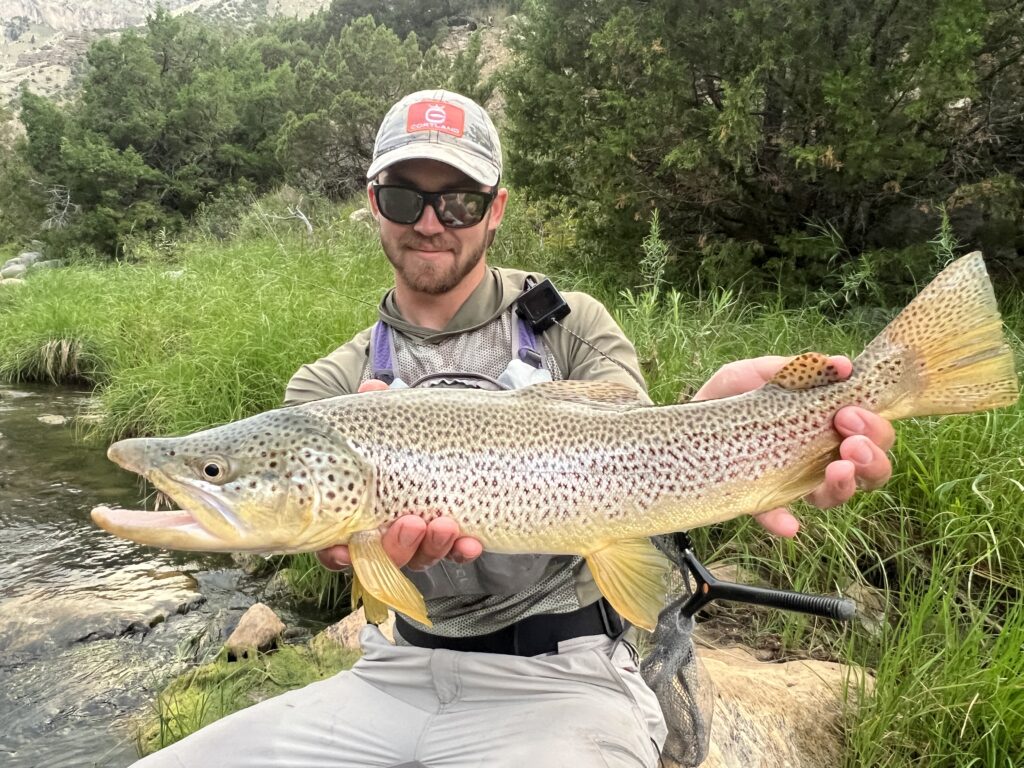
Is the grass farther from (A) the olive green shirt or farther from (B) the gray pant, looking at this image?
(A) the olive green shirt

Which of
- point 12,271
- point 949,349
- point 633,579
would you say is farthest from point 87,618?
point 12,271

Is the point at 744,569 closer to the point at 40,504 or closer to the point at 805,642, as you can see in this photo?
the point at 805,642

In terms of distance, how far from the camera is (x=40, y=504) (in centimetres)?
643

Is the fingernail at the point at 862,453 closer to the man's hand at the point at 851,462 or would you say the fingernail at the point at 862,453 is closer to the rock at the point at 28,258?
the man's hand at the point at 851,462

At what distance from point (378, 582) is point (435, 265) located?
138cm

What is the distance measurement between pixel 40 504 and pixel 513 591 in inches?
232

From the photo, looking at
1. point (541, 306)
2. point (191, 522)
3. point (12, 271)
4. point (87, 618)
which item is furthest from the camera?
point (12, 271)

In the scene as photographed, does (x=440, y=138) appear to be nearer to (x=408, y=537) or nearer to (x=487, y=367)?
(x=487, y=367)

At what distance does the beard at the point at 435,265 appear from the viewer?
2.94 meters

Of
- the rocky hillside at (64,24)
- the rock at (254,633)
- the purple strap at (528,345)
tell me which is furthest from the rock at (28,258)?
the rocky hillside at (64,24)

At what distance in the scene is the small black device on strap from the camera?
245cm

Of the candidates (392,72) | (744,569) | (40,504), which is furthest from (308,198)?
(744,569)

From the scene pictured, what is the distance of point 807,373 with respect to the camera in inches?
92.0

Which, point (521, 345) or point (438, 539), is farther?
point (521, 345)
